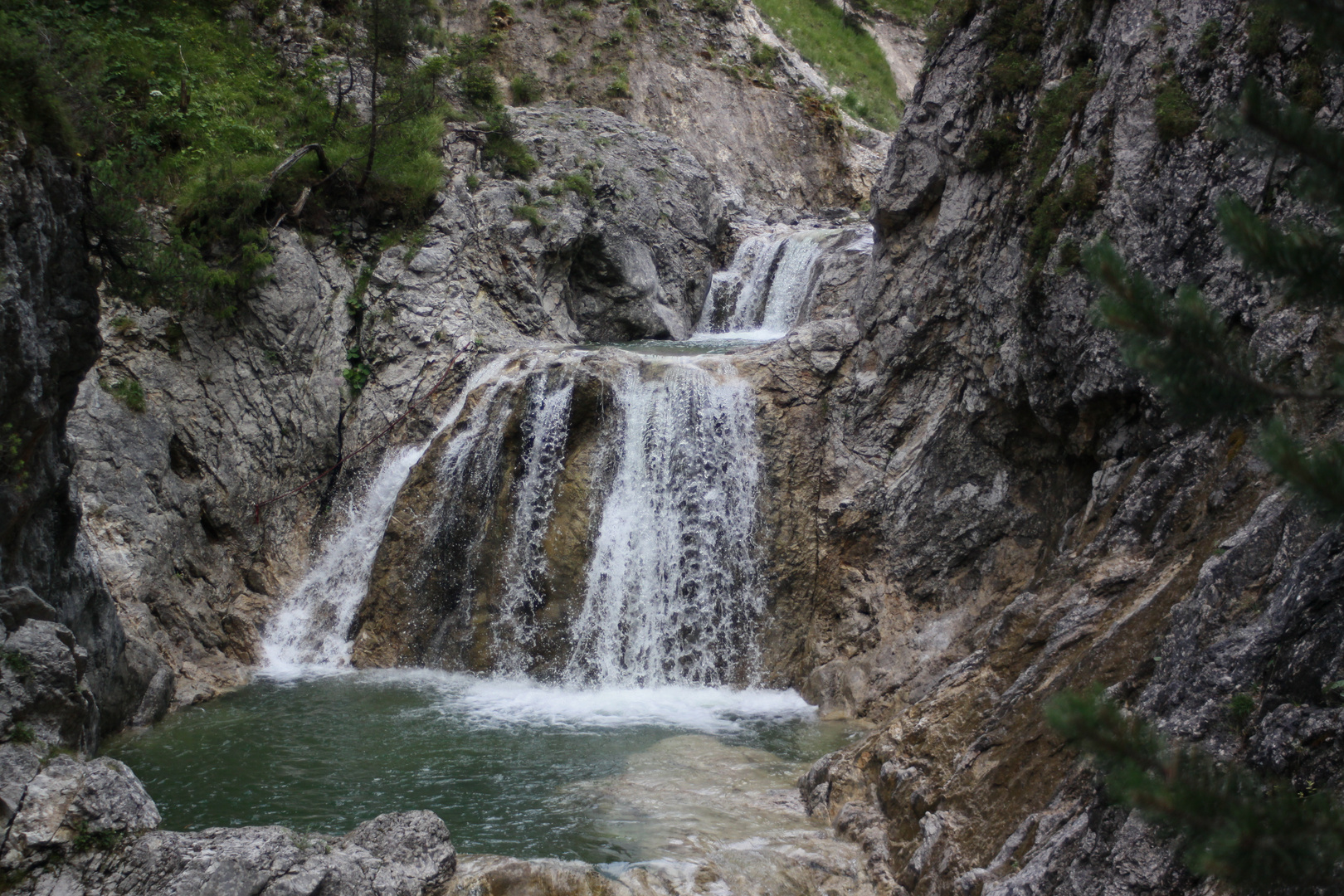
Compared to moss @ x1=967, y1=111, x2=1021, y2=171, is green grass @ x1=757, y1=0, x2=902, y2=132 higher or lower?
higher

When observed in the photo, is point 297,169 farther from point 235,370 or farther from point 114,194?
point 114,194

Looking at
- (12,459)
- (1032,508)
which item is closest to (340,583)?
(12,459)

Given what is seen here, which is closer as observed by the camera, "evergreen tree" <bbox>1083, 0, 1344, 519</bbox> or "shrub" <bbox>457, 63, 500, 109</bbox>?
"evergreen tree" <bbox>1083, 0, 1344, 519</bbox>

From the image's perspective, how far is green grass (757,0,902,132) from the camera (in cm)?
3234

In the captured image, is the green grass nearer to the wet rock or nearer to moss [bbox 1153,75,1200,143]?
moss [bbox 1153,75,1200,143]

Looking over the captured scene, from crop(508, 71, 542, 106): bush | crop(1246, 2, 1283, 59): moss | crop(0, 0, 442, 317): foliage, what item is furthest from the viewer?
crop(508, 71, 542, 106): bush

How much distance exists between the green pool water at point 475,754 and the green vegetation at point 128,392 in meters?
4.84

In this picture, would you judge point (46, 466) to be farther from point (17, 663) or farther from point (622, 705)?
point (622, 705)

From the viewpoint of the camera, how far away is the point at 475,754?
913 cm

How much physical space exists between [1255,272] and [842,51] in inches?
1430

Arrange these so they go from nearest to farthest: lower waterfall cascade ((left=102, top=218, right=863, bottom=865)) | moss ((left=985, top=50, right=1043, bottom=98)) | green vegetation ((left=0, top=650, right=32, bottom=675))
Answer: green vegetation ((left=0, top=650, right=32, bottom=675)), lower waterfall cascade ((left=102, top=218, right=863, bottom=865)), moss ((left=985, top=50, right=1043, bottom=98))

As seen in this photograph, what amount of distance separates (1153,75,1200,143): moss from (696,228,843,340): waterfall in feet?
31.3

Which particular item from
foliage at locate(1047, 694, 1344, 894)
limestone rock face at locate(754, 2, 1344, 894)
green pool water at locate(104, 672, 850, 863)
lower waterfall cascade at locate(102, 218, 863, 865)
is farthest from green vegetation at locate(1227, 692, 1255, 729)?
lower waterfall cascade at locate(102, 218, 863, 865)

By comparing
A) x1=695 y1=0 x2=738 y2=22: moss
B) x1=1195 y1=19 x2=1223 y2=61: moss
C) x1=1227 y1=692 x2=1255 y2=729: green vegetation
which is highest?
x1=695 y1=0 x2=738 y2=22: moss
